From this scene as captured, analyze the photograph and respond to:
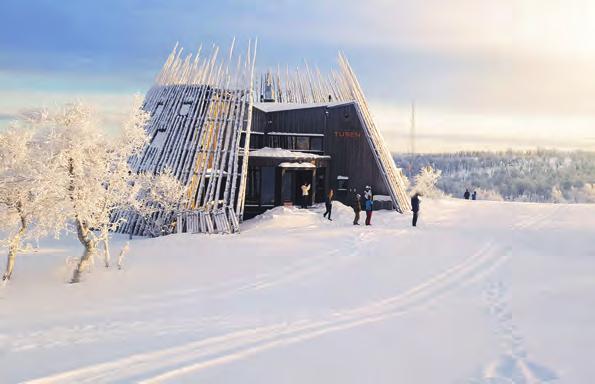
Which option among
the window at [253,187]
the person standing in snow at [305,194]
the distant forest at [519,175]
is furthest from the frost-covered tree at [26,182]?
the distant forest at [519,175]

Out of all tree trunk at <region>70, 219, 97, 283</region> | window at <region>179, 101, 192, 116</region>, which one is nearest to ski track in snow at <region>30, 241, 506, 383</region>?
tree trunk at <region>70, 219, 97, 283</region>

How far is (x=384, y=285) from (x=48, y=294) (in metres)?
6.54

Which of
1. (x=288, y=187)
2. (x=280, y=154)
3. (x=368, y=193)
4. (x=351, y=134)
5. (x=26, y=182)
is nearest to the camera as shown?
(x=26, y=182)

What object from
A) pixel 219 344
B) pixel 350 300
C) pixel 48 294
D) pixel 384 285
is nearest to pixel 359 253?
pixel 384 285

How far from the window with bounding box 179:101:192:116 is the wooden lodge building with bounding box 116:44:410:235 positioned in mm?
39

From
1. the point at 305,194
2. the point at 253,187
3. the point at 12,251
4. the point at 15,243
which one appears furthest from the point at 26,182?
the point at 305,194

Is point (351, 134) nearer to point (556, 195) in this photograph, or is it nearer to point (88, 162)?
point (88, 162)

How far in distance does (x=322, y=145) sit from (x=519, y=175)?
6847 cm

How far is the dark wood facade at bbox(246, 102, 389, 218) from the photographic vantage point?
20.2 m

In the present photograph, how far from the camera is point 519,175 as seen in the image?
259ft

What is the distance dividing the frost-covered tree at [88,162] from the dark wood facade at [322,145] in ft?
31.2

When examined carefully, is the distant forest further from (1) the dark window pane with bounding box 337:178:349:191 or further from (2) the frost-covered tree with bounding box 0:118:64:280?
(2) the frost-covered tree with bounding box 0:118:64:280

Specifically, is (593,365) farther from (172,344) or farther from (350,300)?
(172,344)

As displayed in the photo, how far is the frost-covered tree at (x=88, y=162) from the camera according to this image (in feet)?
31.2
